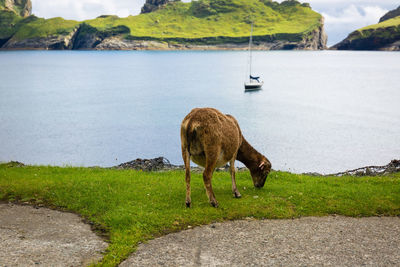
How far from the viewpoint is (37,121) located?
185ft

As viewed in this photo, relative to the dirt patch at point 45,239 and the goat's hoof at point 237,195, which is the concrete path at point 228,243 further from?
the goat's hoof at point 237,195

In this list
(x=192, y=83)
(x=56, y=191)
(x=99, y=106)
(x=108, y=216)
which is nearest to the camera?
(x=108, y=216)

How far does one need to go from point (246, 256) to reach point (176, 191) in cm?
531

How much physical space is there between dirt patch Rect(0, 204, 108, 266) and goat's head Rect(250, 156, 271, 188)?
256 inches

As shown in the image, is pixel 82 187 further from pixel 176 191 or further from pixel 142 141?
pixel 142 141

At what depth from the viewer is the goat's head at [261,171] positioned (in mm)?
13891

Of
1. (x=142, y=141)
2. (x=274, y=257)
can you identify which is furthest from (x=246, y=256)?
(x=142, y=141)

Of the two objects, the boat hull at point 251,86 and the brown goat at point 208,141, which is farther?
the boat hull at point 251,86

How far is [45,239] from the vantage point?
32.1ft

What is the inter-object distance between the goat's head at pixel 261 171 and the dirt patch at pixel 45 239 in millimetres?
6494

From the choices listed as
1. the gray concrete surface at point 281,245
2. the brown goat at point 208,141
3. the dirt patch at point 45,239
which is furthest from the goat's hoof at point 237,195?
the dirt patch at point 45,239

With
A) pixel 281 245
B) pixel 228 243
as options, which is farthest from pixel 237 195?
pixel 281 245

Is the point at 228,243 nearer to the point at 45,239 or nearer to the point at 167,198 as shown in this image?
the point at 167,198

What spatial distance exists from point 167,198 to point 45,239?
4330 millimetres
